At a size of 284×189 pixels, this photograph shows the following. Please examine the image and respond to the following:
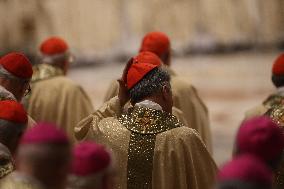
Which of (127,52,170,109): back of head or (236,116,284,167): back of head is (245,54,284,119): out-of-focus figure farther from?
(236,116,284,167): back of head

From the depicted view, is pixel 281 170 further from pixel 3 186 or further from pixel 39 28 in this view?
pixel 39 28

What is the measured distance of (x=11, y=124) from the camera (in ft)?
15.4

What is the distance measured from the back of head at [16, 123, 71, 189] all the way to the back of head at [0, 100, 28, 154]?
1109 millimetres

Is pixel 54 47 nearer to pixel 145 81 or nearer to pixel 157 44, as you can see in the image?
pixel 157 44

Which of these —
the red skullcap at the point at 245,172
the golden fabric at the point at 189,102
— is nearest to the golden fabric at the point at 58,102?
the golden fabric at the point at 189,102

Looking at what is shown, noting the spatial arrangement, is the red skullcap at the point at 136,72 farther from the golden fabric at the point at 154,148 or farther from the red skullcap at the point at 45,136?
the red skullcap at the point at 45,136

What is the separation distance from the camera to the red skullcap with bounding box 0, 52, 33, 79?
5898mm

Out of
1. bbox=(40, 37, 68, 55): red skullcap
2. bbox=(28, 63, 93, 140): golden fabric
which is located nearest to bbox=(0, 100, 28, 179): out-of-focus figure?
bbox=(28, 63, 93, 140): golden fabric

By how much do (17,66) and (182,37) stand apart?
7.49 meters

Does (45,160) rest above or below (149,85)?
above

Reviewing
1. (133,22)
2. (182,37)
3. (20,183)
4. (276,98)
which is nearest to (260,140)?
(20,183)

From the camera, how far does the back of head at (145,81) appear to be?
5.14 meters

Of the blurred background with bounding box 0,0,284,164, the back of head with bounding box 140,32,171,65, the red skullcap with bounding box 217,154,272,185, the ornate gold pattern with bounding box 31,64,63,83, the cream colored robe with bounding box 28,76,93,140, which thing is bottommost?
the blurred background with bounding box 0,0,284,164

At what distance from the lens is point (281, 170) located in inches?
220
